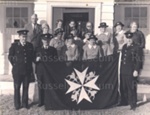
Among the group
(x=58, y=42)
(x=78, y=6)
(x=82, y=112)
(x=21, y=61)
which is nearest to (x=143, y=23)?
(x=78, y=6)

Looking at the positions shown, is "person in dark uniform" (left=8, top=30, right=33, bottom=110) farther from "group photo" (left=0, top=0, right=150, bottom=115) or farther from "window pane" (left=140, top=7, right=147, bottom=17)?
"window pane" (left=140, top=7, right=147, bottom=17)

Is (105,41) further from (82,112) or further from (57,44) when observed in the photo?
(82,112)

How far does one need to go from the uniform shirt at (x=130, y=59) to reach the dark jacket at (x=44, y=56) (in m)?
1.64

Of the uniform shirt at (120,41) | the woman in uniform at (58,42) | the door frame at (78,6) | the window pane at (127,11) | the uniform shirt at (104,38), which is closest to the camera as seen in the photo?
the woman in uniform at (58,42)

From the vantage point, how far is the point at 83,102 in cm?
1100

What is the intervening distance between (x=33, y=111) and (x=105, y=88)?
1.82 meters

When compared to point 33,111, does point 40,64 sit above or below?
above

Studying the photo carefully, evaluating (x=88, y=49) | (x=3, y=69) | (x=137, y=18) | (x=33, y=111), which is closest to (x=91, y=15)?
(x=137, y=18)

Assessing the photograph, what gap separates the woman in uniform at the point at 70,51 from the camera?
36.6 ft

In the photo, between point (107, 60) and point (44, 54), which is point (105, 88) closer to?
point (107, 60)

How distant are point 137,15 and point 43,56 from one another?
245 inches

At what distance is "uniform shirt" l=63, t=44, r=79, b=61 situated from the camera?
36.6 ft

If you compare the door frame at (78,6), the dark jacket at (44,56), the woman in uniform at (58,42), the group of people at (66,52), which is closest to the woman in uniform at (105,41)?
the group of people at (66,52)

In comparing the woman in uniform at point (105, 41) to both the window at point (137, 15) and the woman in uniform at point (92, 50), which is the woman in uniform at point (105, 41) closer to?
the woman in uniform at point (92, 50)
